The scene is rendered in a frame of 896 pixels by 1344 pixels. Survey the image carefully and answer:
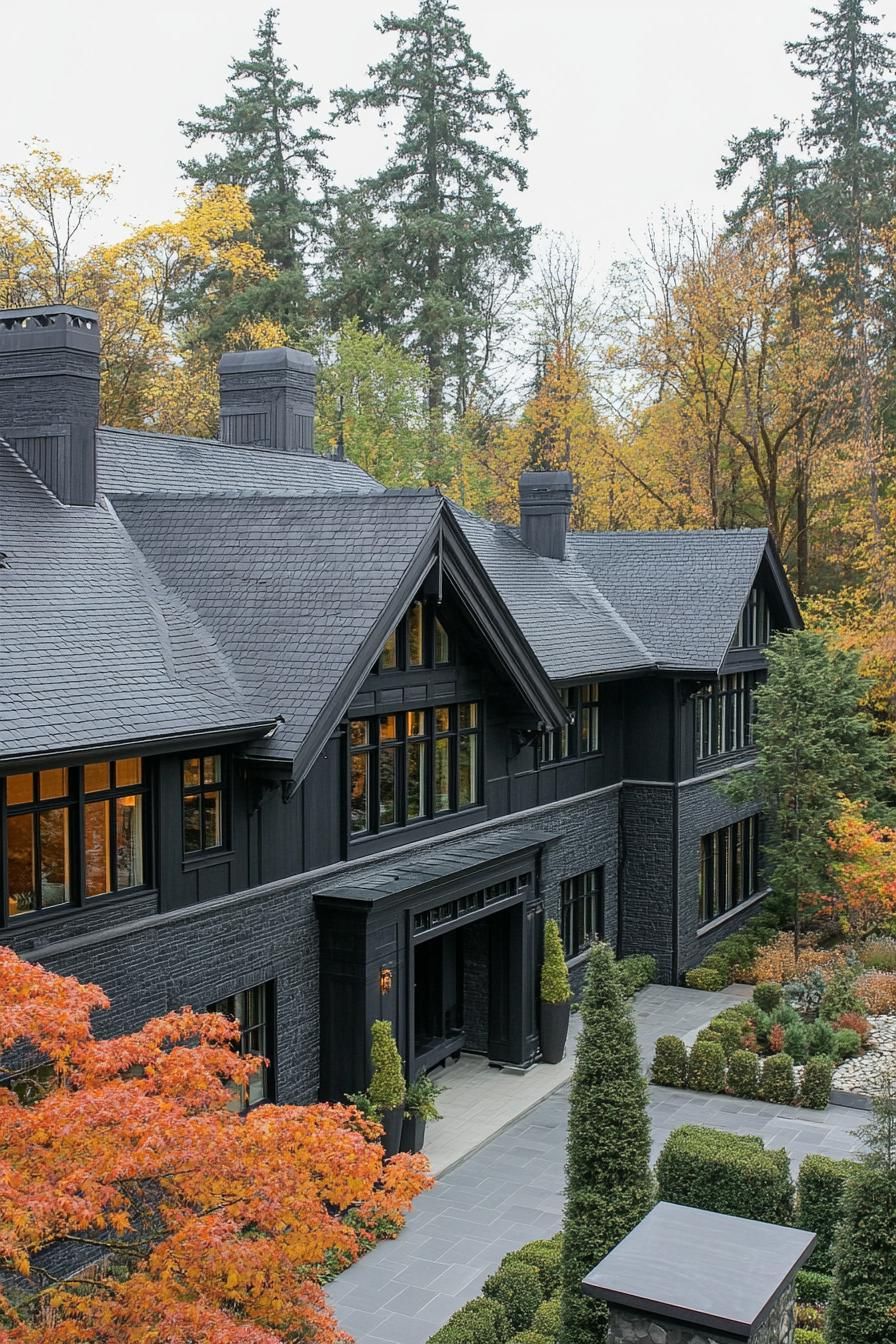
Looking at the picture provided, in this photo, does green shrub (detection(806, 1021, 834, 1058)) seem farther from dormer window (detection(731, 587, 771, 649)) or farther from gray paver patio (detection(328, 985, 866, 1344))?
dormer window (detection(731, 587, 771, 649))

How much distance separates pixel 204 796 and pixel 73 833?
75.4 inches

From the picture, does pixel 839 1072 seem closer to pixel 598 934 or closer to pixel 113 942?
pixel 598 934

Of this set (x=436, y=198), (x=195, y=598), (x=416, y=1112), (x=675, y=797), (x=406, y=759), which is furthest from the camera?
(x=436, y=198)

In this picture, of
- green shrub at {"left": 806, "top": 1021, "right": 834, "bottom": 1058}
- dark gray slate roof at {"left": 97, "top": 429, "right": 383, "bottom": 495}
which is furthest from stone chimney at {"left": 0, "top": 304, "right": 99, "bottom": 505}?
green shrub at {"left": 806, "top": 1021, "right": 834, "bottom": 1058}

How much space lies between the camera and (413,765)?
59.9ft

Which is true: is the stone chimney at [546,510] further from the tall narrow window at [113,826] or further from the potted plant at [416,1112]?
the tall narrow window at [113,826]

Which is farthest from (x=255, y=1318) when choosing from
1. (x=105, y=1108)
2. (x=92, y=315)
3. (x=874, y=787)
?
(x=874, y=787)

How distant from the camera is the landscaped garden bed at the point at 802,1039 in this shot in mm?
18938

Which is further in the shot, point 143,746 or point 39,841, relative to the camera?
point 143,746

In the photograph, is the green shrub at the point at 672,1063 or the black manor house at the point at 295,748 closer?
the black manor house at the point at 295,748

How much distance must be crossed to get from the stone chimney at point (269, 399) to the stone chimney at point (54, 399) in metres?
7.69

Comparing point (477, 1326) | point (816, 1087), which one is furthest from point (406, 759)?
point (477, 1326)

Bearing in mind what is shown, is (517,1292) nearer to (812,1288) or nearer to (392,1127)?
(812,1288)

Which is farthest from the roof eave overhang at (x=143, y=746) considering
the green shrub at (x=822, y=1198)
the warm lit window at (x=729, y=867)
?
the warm lit window at (x=729, y=867)
